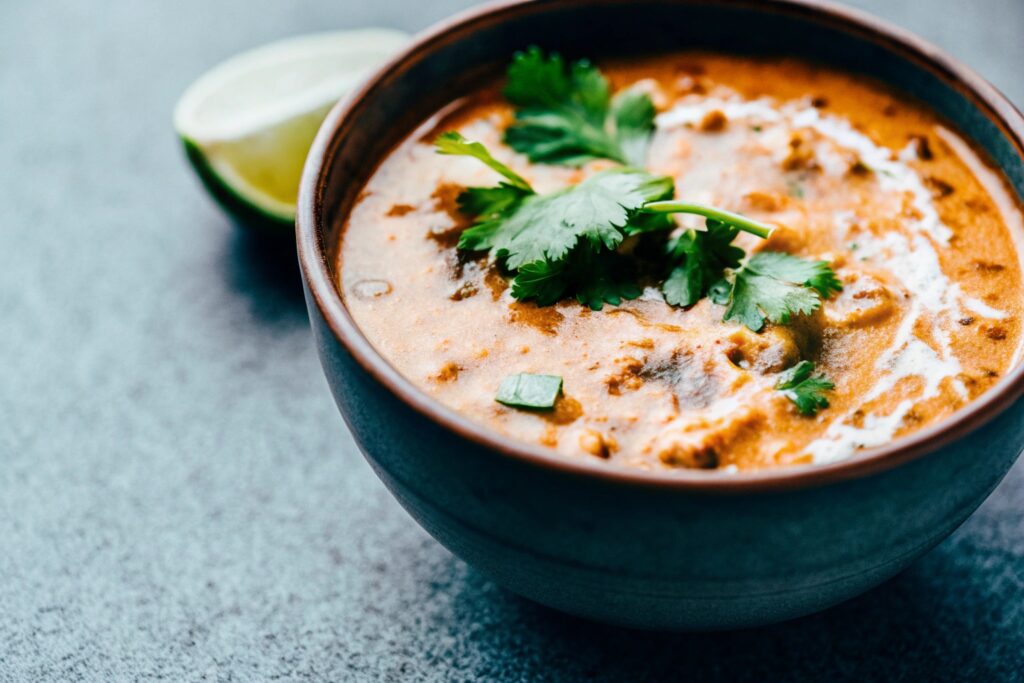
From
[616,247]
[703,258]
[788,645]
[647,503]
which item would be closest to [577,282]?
[616,247]

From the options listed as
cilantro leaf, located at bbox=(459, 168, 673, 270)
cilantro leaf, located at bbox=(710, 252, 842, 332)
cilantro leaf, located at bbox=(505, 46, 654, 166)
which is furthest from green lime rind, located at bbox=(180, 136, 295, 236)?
cilantro leaf, located at bbox=(710, 252, 842, 332)

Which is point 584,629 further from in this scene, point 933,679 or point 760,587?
point 933,679

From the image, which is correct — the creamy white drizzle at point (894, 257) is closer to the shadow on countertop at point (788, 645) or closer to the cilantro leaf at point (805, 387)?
the cilantro leaf at point (805, 387)

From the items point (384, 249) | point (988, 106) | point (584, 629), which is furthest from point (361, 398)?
point (988, 106)

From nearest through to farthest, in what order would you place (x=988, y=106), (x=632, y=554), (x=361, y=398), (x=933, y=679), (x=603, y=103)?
(x=632, y=554), (x=361, y=398), (x=933, y=679), (x=988, y=106), (x=603, y=103)

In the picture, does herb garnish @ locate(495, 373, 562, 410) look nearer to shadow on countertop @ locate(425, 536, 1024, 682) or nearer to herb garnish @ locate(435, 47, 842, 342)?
herb garnish @ locate(435, 47, 842, 342)

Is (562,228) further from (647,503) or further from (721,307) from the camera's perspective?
(647,503)

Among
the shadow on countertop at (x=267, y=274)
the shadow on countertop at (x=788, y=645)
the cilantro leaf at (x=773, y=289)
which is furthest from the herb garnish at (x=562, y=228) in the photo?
the shadow on countertop at (x=267, y=274)
